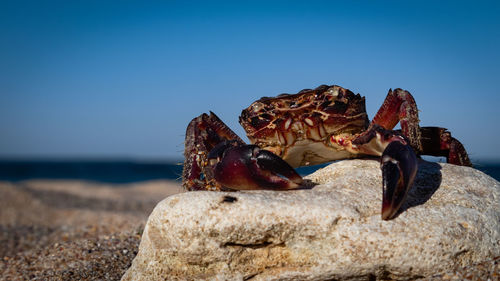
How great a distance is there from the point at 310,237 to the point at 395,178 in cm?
66

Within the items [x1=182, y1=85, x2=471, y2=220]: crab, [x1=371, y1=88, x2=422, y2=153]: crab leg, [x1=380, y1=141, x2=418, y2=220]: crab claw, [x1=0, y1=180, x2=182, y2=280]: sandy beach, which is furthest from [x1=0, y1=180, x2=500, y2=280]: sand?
[x1=371, y1=88, x2=422, y2=153]: crab leg

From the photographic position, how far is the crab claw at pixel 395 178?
2830mm

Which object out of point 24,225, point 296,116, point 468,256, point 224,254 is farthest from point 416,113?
point 24,225

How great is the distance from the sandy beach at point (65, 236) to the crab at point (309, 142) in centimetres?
74

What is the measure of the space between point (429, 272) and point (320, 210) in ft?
2.54

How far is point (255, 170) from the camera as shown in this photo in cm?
330

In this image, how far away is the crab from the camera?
10.1ft

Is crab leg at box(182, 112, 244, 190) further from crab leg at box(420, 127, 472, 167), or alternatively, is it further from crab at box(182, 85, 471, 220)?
crab leg at box(420, 127, 472, 167)

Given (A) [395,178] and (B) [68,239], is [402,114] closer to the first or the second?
(A) [395,178]

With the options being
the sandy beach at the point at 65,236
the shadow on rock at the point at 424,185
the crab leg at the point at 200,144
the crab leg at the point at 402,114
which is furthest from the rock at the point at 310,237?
the sandy beach at the point at 65,236

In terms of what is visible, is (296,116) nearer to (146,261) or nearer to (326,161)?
(326,161)

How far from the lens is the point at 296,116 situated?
386cm

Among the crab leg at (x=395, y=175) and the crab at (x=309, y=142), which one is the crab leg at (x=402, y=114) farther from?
the crab leg at (x=395, y=175)

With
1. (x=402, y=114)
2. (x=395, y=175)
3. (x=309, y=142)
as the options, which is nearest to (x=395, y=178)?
(x=395, y=175)
